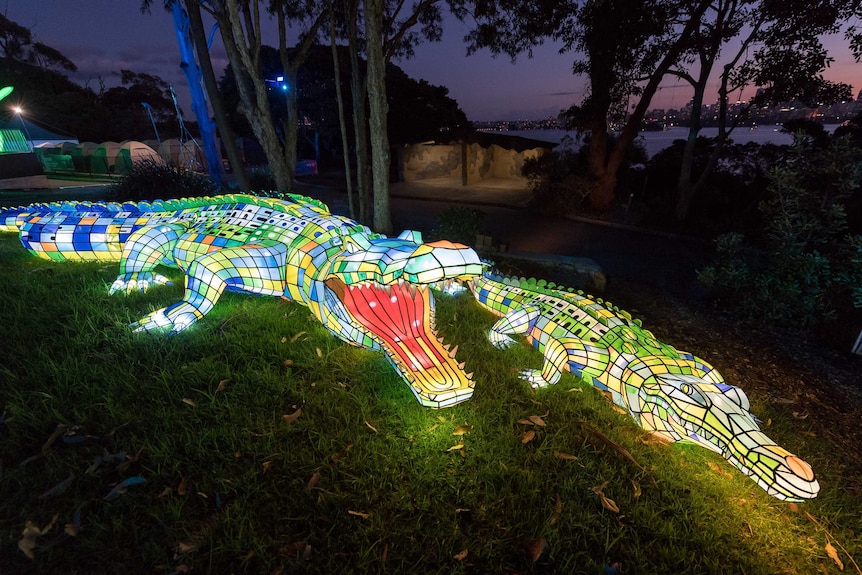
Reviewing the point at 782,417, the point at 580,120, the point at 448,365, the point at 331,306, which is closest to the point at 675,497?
the point at 448,365

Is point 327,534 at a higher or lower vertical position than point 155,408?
lower

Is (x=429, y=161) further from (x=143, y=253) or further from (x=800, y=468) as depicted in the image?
(x=800, y=468)

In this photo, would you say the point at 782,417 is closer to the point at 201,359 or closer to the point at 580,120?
the point at 201,359

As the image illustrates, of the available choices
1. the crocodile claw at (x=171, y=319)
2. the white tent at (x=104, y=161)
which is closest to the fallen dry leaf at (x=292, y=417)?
the crocodile claw at (x=171, y=319)

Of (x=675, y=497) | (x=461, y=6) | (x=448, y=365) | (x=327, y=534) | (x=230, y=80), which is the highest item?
(x=230, y=80)

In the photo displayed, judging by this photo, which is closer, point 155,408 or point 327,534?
point 327,534

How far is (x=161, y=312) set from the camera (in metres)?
3.13

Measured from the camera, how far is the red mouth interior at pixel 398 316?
2330 millimetres

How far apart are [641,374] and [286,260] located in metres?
2.60

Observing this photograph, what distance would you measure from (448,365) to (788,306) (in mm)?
4570

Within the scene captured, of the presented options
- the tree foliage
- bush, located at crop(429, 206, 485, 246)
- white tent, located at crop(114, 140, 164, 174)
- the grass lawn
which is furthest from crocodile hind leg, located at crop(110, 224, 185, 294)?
white tent, located at crop(114, 140, 164, 174)

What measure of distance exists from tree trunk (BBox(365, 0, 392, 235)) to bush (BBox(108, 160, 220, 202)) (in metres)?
4.32

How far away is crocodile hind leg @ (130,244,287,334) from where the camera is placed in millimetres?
3066

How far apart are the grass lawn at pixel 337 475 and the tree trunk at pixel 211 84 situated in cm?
643
